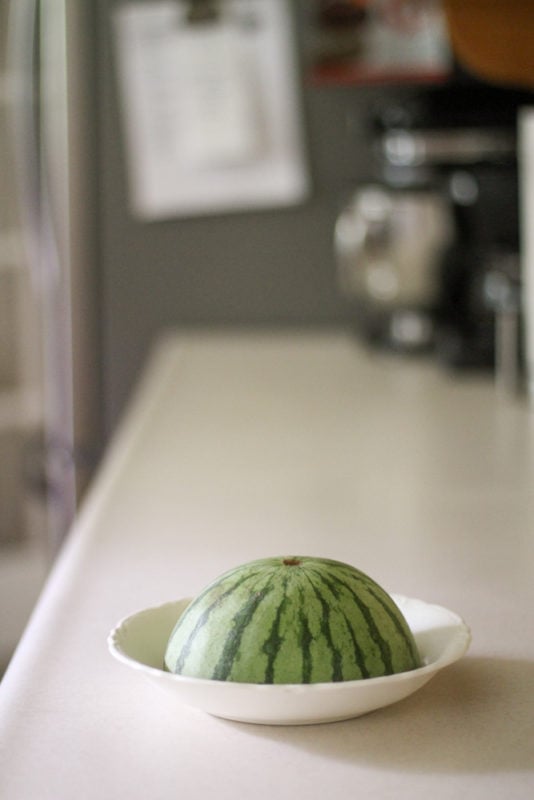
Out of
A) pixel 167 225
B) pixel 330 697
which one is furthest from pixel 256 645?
pixel 167 225

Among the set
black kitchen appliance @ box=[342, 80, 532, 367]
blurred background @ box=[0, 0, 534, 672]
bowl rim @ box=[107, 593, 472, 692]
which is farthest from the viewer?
blurred background @ box=[0, 0, 534, 672]

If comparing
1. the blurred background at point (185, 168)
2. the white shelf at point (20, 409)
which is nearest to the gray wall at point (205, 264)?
the blurred background at point (185, 168)

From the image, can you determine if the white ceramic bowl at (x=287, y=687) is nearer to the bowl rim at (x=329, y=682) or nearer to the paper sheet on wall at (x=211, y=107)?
the bowl rim at (x=329, y=682)

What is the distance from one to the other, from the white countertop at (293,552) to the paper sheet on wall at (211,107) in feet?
1.55

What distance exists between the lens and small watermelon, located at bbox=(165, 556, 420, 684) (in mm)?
651

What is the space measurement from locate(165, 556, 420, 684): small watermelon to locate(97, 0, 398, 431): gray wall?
1877 mm

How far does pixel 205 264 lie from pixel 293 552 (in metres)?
1.53

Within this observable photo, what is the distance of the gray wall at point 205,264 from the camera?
8.23 feet

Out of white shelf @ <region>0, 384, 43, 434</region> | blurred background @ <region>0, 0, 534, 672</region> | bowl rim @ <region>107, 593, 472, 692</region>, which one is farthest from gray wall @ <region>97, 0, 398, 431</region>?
bowl rim @ <region>107, 593, 472, 692</region>

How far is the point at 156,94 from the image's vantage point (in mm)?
2490

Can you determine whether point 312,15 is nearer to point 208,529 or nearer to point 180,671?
point 208,529

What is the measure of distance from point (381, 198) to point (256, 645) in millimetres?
1560

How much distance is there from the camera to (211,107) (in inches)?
97.7

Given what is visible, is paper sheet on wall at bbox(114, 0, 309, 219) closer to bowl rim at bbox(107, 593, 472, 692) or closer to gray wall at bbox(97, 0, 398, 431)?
gray wall at bbox(97, 0, 398, 431)
